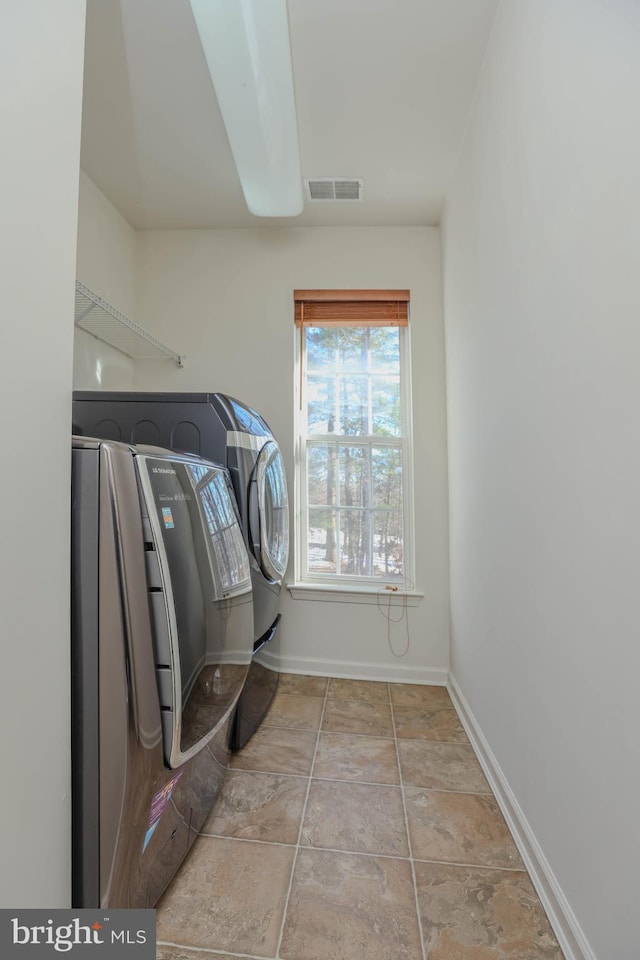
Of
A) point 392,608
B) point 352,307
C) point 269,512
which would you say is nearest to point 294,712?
point 392,608

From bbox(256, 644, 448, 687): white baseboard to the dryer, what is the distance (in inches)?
24.4

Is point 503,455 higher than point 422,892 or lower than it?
higher

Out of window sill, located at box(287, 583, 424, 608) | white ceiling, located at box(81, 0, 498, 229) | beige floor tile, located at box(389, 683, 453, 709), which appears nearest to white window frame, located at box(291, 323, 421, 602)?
window sill, located at box(287, 583, 424, 608)

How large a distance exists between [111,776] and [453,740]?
1486 mm

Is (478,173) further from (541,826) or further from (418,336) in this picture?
(541,826)

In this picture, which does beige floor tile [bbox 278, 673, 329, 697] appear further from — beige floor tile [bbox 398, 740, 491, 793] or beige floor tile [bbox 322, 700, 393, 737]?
beige floor tile [bbox 398, 740, 491, 793]

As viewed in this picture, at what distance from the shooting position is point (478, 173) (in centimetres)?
165

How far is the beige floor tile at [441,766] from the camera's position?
1458 millimetres

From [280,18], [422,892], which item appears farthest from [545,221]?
[422,892]

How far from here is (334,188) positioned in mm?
2213

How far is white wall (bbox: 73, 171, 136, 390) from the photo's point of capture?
2.07 meters

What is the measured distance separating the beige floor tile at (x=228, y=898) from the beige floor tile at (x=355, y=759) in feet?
1.27

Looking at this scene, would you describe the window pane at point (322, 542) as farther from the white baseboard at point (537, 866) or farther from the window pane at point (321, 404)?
the white baseboard at point (537, 866)

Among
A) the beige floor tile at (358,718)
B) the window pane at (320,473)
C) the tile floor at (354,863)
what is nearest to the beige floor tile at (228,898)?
the tile floor at (354,863)
